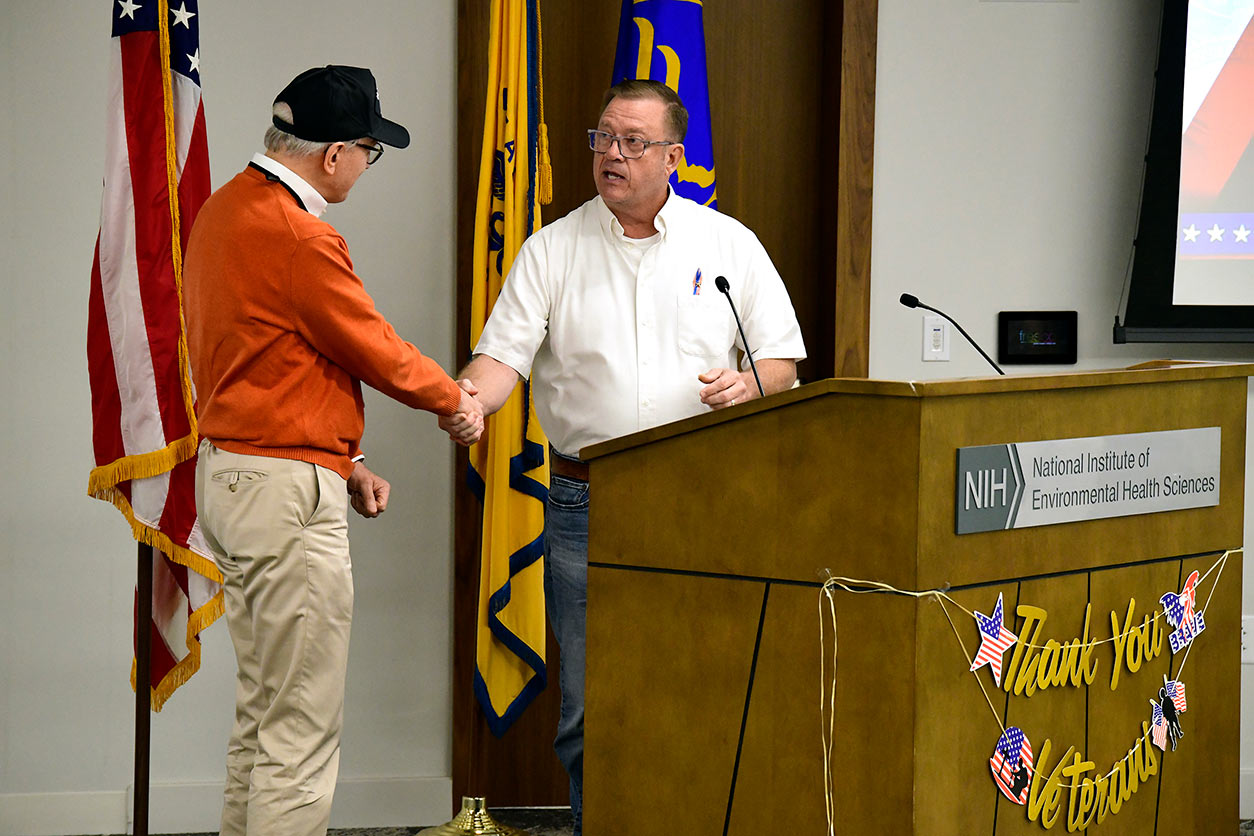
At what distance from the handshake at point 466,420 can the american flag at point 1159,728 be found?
49.7 inches

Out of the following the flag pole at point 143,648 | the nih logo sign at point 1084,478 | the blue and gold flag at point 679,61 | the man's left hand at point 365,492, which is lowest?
the flag pole at point 143,648

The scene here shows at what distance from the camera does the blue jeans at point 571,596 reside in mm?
2258

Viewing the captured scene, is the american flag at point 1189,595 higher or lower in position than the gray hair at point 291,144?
lower

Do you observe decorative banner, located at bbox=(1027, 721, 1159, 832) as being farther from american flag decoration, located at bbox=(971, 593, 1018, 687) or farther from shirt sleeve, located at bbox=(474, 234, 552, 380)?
shirt sleeve, located at bbox=(474, 234, 552, 380)

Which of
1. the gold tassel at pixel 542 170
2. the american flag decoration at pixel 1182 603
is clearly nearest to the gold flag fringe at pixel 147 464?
the gold tassel at pixel 542 170

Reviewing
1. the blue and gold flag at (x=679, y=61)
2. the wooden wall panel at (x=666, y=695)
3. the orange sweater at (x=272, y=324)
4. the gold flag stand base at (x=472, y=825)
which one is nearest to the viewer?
the wooden wall panel at (x=666, y=695)

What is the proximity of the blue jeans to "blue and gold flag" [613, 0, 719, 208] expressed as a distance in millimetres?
874

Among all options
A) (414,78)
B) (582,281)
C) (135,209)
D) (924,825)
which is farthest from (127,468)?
(924,825)

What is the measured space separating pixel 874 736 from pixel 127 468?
1.61 metres

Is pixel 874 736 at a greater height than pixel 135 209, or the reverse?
pixel 135 209

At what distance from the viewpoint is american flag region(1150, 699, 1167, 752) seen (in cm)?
158

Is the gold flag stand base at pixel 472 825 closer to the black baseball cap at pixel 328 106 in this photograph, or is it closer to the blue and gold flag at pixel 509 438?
the blue and gold flag at pixel 509 438

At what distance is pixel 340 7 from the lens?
2.81m

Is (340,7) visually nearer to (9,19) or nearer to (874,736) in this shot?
(9,19)
